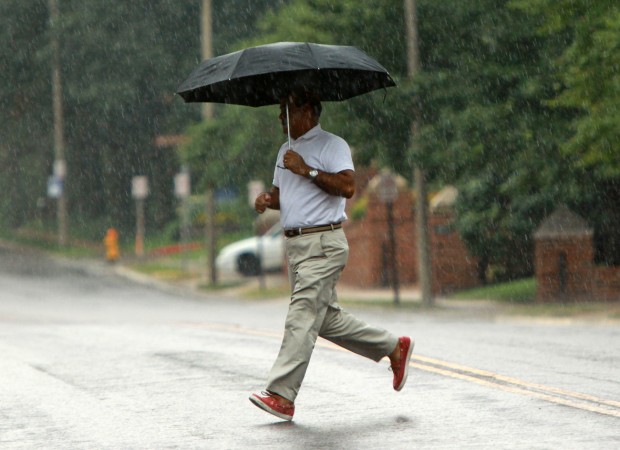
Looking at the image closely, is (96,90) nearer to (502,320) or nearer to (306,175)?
(502,320)

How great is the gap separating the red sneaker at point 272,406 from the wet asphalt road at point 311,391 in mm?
71

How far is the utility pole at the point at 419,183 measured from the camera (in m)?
23.7

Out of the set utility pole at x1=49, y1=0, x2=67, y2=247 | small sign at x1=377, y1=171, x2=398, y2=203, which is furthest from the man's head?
utility pole at x1=49, y1=0, x2=67, y2=247

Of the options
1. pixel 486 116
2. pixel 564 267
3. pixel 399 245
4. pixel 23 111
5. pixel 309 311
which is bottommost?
pixel 564 267

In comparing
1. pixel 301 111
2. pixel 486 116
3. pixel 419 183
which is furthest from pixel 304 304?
pixel 419 183

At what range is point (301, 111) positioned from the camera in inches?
308

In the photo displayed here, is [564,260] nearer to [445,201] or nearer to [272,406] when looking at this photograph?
[445,201]

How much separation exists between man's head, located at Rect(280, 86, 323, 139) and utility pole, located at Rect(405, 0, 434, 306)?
15.2 metres

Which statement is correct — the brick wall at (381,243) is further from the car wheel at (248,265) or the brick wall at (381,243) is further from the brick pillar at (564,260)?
the brick pillar at (564,260)

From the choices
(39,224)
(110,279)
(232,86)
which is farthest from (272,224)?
(232,86)

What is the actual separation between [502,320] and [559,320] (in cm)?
93

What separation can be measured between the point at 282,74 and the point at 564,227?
16.1 meters

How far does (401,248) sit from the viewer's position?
1212 inches

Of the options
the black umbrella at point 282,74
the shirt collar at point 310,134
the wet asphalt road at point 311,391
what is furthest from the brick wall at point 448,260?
the shirt collar at point 310,134
